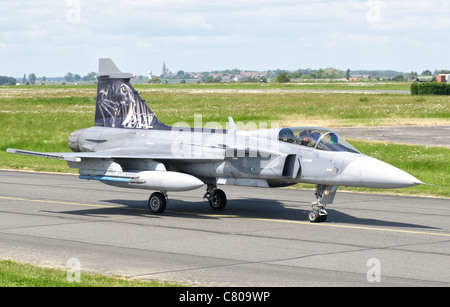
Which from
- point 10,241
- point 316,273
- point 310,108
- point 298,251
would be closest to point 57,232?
point 10,241

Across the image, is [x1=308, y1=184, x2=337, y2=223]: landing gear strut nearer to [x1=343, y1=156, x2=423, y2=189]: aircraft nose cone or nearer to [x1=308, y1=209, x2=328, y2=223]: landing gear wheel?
[x1=308, y1=209, x2=328, y2=223]: landing gear wheel

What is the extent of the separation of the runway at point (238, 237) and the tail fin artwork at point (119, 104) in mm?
2617

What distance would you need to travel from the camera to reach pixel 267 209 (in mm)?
21406

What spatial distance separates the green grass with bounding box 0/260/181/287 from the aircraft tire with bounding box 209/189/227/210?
28.6ft

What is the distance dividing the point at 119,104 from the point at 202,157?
13.8 feet

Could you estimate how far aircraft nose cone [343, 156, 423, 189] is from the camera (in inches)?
658

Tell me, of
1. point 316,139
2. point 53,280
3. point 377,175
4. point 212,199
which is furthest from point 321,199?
point 53,280

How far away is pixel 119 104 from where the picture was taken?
22453 mm

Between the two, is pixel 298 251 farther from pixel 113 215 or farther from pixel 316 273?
pixel 113 215

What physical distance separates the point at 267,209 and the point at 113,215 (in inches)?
185

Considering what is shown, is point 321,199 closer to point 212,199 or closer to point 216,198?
point 216,198

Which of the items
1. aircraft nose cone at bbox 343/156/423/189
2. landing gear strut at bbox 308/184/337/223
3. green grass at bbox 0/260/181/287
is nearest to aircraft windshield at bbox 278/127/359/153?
aircraft nose cone at bbox 343/156/423/189

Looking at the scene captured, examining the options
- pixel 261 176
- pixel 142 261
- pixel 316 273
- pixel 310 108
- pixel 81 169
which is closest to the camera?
pixel 316 273
